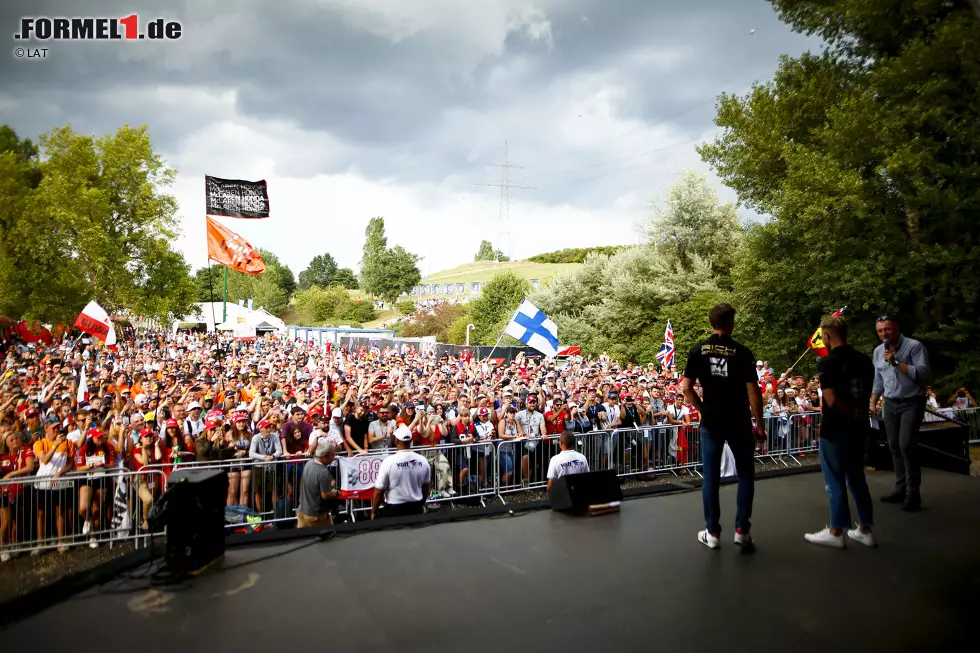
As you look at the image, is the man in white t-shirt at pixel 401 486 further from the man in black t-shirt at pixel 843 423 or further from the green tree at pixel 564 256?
the green tree at pixel 564 256

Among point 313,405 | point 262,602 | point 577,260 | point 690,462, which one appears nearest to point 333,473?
point 313,405

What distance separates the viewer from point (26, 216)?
25.9 metres

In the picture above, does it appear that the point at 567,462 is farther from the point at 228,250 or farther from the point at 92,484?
the point at 228,250

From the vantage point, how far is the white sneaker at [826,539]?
3961 millimetres

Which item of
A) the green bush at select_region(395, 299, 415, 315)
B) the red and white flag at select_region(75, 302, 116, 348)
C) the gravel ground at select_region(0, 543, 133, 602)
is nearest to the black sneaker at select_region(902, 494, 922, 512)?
the gravel ground at select_region(0, 543, 133, 602)

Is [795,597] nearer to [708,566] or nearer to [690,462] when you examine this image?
[708,566]

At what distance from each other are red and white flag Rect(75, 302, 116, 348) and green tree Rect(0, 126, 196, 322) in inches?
483

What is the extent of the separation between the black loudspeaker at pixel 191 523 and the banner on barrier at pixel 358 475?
3.62 meters

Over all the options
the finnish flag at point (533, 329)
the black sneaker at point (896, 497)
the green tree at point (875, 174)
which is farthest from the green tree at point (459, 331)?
the black sneaker at point (896, 497)

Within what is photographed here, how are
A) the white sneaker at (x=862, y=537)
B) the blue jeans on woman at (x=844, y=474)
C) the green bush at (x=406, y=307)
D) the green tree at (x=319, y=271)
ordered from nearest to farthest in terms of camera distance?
the blue jeans on woman at (x=844, y=474), the white sneaker at (x=862, y=537), the green bush at (x=406, y=307), the green tree at (x=319, y=271)

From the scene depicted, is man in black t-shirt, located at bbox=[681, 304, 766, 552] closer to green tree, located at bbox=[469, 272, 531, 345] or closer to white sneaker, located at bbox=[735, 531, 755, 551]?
white sneaker, located at bbox=[735, 531, 755, 551]

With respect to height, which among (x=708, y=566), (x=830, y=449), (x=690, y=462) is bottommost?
(x=690, y=462)

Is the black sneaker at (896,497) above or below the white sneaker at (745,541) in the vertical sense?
below

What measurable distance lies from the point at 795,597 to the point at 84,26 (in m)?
16.2
